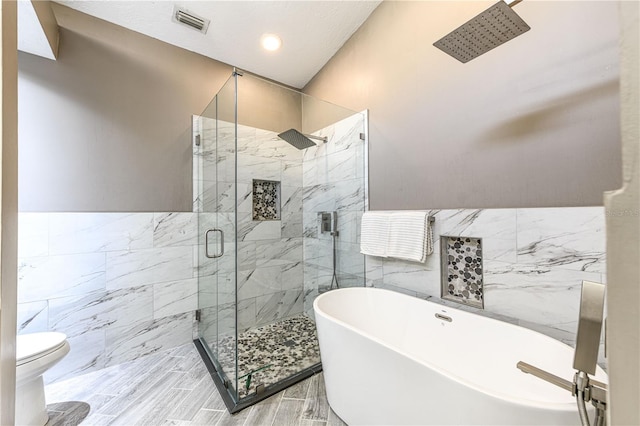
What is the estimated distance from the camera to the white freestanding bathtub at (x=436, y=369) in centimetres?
99

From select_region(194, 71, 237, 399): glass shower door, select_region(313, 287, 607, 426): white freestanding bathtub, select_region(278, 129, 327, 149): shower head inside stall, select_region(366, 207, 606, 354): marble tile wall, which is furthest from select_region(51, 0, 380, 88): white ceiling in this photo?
select_region(313, 287, 607, 426): white freestanding bathtub

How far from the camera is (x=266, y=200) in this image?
8.93 feet

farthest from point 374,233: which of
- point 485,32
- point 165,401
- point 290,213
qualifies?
point 165,401

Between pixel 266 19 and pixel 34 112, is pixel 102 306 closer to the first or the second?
pixel 34 112

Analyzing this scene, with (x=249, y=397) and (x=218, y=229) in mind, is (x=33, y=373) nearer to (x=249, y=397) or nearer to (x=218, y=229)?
(x=249, y=397)

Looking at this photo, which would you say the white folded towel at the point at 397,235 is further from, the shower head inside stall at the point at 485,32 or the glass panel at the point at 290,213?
the shower head inside stall at the point at 485,32

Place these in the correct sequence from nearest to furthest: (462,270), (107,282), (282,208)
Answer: (462,270), (107,282), (282,208)

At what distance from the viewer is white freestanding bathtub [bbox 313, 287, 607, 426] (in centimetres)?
99

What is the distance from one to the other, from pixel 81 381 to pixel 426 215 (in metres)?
2.83

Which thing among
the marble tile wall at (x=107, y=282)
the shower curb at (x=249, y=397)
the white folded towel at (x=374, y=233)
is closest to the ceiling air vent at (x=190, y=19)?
the marble tile wall at (x=107, y=282)

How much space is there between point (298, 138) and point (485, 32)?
1.88 metres

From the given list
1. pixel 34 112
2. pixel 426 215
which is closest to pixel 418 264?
pixel 426 215

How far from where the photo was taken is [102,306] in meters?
2.12

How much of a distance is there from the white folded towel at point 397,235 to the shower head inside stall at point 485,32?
40.8 inches
